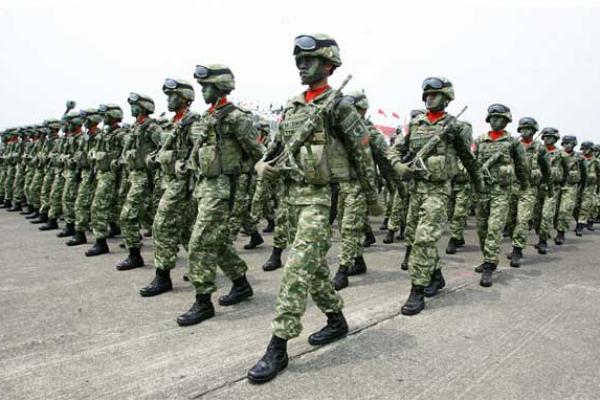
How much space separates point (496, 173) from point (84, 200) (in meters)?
6.38

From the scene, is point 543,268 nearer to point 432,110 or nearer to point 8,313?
point 432,110

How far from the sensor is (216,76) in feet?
14.3

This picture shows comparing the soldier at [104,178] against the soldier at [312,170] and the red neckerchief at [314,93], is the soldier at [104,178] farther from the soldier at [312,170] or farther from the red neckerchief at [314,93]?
the red neckerchief at [314,93]

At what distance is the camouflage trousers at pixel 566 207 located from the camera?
9.91 metres

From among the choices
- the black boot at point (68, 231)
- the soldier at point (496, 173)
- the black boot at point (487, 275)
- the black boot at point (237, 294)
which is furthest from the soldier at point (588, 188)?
the black boot at point (68, 231)

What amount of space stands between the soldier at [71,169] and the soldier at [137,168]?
2446 mm

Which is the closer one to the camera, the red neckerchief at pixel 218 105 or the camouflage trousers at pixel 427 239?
the red neckerchief at pixel 218 105

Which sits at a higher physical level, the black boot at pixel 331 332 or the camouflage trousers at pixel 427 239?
the camouflage trousers at pixel 427 239

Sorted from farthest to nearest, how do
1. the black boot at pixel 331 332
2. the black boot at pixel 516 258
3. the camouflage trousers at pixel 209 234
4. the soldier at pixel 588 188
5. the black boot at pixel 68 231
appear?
the soldier at pixel 588 188 → the black boot at pixel 68 231 → the black boot at pixel 516 258 → the camouflage trousers at pixel 209 234 → the black boot at pixel 331 332

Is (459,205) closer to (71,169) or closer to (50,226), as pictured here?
(71,169)

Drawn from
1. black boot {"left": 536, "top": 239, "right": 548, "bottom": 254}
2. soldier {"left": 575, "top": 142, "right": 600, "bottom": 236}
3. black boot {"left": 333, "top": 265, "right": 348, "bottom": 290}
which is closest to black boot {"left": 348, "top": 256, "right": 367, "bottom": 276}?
black boot {"left": 333, "top": 265, "right": 348, "bottom": 290}

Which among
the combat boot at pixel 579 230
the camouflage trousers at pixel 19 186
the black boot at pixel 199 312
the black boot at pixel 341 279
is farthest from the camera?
the camouflage trousers at pixel 19 186

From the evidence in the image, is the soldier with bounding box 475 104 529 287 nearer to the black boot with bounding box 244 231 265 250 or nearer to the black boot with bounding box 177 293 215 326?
the black boot with bounding box 177 293 215 326

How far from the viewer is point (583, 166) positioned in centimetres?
1079
